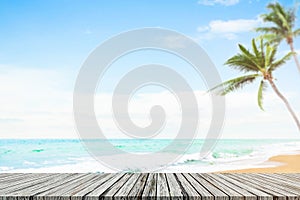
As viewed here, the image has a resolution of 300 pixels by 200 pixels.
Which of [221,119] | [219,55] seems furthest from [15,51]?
[221,119]

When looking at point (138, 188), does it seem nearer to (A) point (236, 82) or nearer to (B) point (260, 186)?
(B) point (260, 186)

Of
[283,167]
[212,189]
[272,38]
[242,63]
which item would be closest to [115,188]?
[212,189]

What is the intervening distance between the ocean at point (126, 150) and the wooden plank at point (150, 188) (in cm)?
1539

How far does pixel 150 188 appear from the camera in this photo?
2525 mm

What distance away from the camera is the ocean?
19484 mm

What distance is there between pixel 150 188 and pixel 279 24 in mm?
15770

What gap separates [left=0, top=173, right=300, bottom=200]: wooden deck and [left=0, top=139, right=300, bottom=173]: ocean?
15301 mm

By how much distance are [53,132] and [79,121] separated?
2.05 metres

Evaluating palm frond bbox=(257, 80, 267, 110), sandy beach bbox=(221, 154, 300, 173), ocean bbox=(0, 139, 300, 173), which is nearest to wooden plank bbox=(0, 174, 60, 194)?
palm frond bbox=(257, 80, 267, 110)

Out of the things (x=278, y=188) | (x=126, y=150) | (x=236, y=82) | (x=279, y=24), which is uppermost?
(x=279, y=24)

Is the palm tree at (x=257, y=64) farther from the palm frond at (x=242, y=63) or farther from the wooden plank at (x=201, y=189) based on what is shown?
the wooden plank at (x=201, y=189)

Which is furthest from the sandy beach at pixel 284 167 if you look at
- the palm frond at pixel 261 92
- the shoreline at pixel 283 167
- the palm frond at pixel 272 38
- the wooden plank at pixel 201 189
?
the wooden plank at pixel 201 189

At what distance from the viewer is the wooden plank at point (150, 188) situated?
2.26 metres

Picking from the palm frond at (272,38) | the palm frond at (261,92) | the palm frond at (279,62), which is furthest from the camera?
the palm frond at (272,38)
